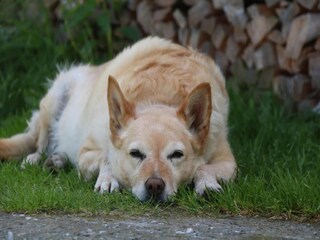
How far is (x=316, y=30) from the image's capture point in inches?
295

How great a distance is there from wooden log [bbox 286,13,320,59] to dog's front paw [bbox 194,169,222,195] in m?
2.21

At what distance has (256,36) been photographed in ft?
26.4

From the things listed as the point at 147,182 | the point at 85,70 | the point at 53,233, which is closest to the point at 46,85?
the point at 85,70

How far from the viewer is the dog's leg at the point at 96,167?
5891 millimetres

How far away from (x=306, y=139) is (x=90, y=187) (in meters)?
1.98

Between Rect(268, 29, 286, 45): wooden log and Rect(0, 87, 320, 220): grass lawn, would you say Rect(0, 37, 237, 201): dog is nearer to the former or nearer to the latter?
Rect(0, 87, 320, 220): grass lawn

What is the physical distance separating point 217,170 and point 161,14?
3.28 meters

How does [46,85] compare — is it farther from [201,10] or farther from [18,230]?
[18,230]

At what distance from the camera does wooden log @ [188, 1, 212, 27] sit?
848 cm

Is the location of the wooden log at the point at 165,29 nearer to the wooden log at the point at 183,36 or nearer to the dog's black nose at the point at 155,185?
the wooden log at the point at 183,36

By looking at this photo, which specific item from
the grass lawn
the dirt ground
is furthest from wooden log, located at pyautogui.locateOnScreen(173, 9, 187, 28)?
the dirt ground

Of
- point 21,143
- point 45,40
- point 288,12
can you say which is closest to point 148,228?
point 21,143

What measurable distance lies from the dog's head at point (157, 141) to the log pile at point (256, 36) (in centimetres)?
206

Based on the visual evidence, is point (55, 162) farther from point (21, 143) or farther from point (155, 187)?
point (155, 187)
